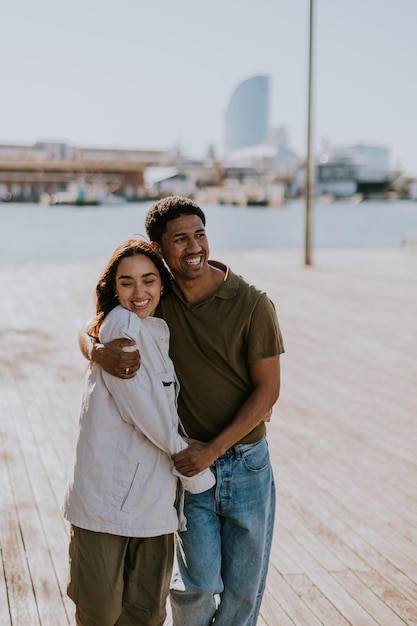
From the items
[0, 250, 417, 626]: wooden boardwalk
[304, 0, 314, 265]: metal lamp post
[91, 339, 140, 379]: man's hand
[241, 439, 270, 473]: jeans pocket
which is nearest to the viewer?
[91, 339, 140, 379]: man's hand

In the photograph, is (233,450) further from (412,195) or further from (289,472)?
(412,195)

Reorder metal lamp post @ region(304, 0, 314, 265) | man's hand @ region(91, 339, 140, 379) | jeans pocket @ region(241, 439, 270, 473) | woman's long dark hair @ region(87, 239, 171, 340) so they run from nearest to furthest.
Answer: man's hand @ region(91, 339, 140, 379) < woman's long dark hair @ region(87, 239, 171, 340) < jeans pocket @ region(241, 439, 270, 473) < metal lamp post @ region(304, 0, 314, 265)

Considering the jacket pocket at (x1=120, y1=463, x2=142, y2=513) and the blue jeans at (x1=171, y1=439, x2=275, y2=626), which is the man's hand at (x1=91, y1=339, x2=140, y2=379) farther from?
the blue jeans at (x1=171, y1=439, x2=275, y2=626)

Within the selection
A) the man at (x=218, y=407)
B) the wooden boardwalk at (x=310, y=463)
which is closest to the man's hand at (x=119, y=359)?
the man at (x=218, y=407)

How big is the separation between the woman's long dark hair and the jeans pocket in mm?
420

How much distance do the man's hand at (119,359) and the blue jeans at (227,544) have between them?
13.7 inches

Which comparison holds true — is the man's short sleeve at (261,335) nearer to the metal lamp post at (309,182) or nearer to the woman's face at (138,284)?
the woman's face at (138,284)

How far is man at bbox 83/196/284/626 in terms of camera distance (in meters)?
1.71

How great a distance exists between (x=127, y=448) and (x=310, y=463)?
233 centimetres

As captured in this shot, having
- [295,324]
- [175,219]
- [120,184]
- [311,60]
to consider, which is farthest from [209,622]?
[120,184]

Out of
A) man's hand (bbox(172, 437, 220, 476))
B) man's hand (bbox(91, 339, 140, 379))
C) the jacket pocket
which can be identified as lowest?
the jacket pocket

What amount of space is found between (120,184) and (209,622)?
257 ft

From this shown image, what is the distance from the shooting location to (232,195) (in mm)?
82812

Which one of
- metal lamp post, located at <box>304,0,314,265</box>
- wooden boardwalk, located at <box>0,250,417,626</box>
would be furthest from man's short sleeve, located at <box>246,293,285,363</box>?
metal lamp post, located at <box>304,0,314,265</box>
